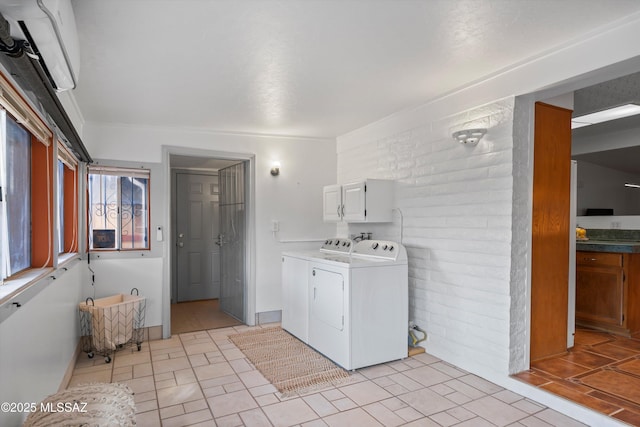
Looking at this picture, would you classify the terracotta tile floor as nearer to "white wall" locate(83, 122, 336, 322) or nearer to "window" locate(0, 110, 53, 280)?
"white wall" locate(83, 122, 336, 322)

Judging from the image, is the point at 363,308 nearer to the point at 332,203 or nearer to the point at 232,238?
the point at 332,203

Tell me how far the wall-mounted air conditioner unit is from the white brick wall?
9.13 feet

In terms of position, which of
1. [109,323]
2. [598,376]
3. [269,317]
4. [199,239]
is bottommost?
[269,317]

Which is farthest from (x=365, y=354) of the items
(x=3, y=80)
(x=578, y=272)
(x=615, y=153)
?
(x=615, y=153)

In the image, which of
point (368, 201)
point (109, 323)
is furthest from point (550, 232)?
point (109, 323)

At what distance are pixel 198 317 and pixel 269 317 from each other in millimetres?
1056

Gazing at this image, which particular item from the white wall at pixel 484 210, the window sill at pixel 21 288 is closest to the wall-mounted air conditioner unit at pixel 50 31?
the window sill at pixel 21 288

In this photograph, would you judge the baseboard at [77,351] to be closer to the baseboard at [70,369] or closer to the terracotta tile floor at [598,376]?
the baseboard at [70,369]

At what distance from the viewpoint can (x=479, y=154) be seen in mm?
3170

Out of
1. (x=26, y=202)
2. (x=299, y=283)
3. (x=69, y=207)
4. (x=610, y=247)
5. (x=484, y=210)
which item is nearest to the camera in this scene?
(x=26, y=202)

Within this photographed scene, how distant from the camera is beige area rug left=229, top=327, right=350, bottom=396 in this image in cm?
311

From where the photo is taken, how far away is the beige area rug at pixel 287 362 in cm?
311

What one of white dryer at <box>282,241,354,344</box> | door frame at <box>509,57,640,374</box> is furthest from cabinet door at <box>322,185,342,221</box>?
door frame at <box>509,57,640,374</box>

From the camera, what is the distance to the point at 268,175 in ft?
16.1
